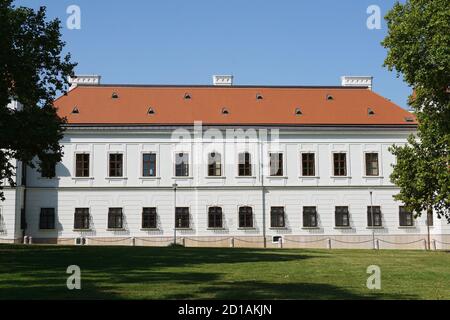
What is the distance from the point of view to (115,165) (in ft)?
148

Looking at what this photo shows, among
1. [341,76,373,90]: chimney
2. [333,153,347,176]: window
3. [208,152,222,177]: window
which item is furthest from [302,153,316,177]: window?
[341,76,373,90]: chimney

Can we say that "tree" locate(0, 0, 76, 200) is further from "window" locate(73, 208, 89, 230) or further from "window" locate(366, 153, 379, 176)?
"window" locate(366, 153, 379, 176)

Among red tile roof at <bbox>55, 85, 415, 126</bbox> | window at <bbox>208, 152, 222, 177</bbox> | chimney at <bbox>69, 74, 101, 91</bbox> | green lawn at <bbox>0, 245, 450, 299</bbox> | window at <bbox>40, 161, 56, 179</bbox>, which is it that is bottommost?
green lawn at <bbox>0, 245, 450, 299</bbox>

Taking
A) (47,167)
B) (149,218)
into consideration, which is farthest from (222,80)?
(47,167)

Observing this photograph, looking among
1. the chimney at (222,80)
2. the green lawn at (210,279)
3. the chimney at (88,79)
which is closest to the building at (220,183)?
the chimney at (88,79)

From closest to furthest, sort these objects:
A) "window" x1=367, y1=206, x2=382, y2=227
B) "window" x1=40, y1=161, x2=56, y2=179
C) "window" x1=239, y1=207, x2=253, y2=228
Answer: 1. "window" x1=40, y1=161, x2=56, y2=179
2. "window" x1=239, y1=207, x2=253, y2=228
3. "window" x1=367, y1=206, x2=382, y2=227

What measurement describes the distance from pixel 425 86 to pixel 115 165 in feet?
81.6

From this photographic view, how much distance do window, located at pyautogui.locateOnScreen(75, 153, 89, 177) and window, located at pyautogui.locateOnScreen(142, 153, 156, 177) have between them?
4.40m

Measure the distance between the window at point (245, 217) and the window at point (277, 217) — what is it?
5.41 ft

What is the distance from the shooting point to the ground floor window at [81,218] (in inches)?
1745

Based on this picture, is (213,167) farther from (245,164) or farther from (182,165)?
(245,164)

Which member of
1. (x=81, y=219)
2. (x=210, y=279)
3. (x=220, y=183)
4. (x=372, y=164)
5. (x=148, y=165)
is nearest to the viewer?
(x=210, y=279)

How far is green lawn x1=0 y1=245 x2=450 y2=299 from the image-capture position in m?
12.3
